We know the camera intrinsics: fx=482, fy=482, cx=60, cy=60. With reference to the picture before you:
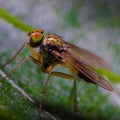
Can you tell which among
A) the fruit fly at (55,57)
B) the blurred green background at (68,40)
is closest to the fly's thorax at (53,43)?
the fruit fly at (55,57)

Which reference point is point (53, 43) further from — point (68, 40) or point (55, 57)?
point (68, 40)

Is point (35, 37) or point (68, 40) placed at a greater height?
point (68, 40)

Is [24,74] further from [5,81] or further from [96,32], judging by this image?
[96,32]

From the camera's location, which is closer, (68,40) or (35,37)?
(35,37)

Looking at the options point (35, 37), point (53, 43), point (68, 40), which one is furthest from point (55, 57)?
point (68, 40)

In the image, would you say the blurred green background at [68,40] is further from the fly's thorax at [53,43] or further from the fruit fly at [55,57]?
the fly's thorax at [53,43]

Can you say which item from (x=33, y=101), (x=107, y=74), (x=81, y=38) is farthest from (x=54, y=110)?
(x=81, y=38)

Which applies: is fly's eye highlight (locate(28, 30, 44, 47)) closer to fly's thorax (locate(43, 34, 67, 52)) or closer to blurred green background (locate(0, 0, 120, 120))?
fly's thorax (locate(43, 34, 67, 52))
